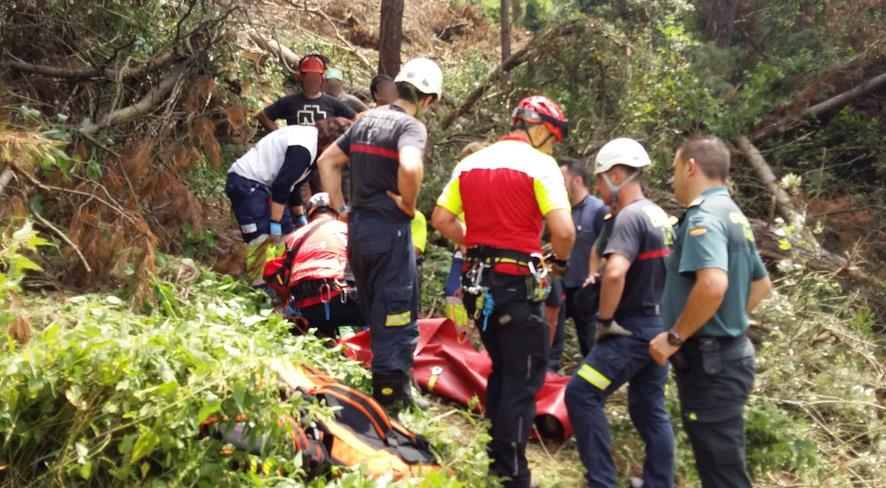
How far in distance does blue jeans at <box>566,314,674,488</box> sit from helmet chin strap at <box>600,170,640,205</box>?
25.1 inches

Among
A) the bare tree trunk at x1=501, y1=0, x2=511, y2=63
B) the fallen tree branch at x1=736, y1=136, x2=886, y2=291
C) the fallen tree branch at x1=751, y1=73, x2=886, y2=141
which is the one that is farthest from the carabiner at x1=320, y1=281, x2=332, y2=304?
the bare tree trunk at x1=501, y1=0, x2=511, y2=63

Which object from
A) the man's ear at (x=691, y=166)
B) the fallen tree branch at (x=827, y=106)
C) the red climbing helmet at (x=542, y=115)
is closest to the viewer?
the man's ear at (x=691, y=166)

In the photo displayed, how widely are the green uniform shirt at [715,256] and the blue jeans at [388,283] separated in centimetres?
125

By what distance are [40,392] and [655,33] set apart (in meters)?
7.23

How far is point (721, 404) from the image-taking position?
348cm

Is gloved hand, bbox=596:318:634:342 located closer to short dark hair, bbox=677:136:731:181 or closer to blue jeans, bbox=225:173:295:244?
short dark hair, bbox=677:136:731:181

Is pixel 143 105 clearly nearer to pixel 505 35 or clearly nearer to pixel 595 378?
pixel 595 378

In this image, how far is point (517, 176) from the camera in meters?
3.89

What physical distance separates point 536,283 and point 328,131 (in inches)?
96.8

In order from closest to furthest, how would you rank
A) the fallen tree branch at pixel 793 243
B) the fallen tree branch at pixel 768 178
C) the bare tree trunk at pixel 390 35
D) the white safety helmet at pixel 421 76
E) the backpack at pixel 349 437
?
1. the backpack at pixel 349 437
2. the white safety helmet at pixel 421 76
3. the fallen tree branch at pixel 793 243
4. the fallen tree branch at pixel 768 178
5. the bare tree trunk at pixel 390 35

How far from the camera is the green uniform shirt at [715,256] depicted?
3.43 m

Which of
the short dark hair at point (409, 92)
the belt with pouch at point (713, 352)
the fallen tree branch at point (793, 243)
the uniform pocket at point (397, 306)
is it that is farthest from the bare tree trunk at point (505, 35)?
the belt with pouch at point (713, 352)

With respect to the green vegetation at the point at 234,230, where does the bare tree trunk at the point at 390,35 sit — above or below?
above

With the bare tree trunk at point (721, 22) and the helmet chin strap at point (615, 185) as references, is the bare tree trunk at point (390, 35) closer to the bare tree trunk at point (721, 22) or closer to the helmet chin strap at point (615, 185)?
the bare tree trunk at point (721, 22)
